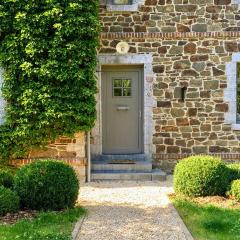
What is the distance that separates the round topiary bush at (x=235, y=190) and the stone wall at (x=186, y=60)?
133 inches

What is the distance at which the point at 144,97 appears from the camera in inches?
461

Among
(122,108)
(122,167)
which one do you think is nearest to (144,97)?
(122,108)

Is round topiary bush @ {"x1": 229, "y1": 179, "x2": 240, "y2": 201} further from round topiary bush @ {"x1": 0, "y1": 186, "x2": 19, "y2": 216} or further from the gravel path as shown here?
round topiary bush @ {"x1": 0, "y1": 186, "x2": 19, "y2": 216}

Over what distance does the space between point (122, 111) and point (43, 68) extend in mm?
2861

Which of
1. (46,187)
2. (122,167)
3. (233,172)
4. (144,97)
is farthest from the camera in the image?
(144,97)

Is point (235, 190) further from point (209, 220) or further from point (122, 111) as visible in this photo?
point (122, 111)

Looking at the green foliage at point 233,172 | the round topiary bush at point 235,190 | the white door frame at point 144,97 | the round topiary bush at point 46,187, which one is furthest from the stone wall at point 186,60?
the round topiary bush at point 46,187

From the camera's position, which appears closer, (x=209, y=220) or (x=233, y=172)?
(x=209, y=220)

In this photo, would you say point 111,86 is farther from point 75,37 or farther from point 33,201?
point 33,201

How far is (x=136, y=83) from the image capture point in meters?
12.1

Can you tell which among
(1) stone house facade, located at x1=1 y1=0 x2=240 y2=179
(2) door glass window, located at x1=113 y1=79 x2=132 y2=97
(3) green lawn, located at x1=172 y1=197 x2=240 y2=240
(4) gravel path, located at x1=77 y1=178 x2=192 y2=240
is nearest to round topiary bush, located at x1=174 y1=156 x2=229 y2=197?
(3) green lawn, located at x1=172 y1=197 x2=240 y2=240

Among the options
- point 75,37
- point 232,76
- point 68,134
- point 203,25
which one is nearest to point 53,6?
point 75,37

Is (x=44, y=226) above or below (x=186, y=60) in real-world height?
below

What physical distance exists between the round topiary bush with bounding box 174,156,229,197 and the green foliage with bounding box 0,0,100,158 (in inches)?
106
